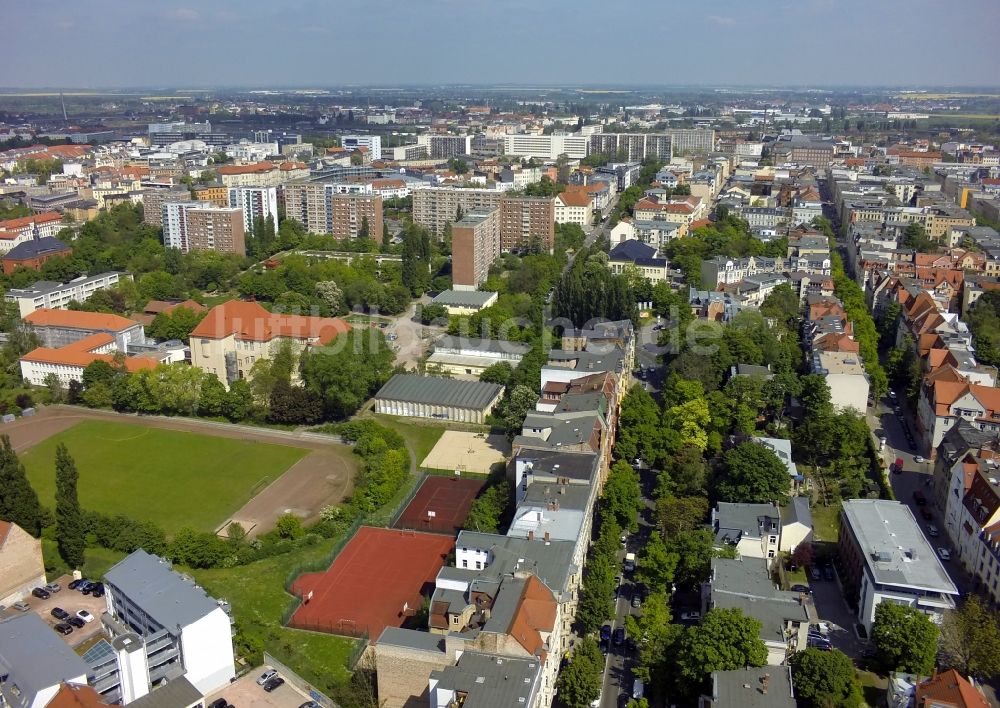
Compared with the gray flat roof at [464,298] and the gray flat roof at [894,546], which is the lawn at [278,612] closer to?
the gray flat roof at [894,546]

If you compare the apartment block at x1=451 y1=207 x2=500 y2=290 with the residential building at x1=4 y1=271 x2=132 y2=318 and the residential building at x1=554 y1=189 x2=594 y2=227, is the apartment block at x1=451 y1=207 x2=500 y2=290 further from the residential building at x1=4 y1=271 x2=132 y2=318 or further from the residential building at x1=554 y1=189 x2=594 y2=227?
the residential building at x1=4 y1=271 x2=132 y2=318

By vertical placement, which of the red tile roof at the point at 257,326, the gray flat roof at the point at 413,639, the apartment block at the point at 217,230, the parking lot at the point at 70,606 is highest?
the apartment block at the point at 217,230

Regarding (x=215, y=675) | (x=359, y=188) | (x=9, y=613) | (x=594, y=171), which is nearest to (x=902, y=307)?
(x=215, y=675)

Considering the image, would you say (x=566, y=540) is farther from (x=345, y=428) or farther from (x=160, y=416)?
(x=160, y=416)

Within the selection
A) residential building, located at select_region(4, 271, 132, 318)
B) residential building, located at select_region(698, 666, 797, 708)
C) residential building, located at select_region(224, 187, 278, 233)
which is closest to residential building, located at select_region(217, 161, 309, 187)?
residential building, located at select_region(224, 187, 278, 233)

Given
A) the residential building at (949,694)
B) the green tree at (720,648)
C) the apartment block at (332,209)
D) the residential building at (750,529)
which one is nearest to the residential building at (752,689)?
the green tree at (720,648)
